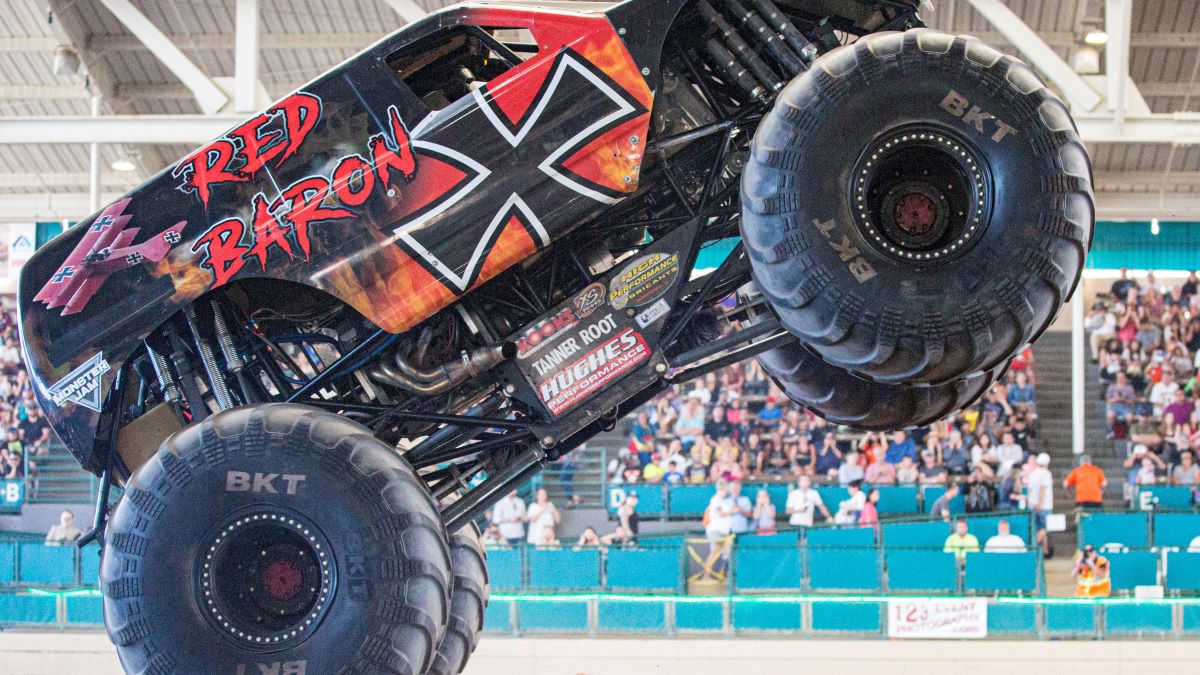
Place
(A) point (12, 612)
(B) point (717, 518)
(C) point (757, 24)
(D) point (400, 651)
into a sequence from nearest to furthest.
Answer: (D) point (400, 651)
(C) point (757, 24)
(A) point (12, 612)
(B) point (717, 518)

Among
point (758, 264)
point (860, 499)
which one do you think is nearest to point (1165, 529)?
point (860, 499)

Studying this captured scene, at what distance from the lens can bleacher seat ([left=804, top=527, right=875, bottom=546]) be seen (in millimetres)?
16562

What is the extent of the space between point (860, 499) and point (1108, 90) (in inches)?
236

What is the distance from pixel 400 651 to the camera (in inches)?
267

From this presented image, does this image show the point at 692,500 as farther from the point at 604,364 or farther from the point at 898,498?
the point at 604,364

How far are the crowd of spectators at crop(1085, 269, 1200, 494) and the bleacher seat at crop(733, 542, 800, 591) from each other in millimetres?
6658

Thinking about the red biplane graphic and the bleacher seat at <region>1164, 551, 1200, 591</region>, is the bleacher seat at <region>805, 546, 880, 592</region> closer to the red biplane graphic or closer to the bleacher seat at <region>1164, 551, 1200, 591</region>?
the bleacher seat at <region>1164, 551, 1200, 591</region>

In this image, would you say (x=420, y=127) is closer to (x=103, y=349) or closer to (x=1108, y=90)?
(x=103, y=349)

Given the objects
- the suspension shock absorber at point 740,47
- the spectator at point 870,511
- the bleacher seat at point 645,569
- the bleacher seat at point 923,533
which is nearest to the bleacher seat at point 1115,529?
the bleacher seat at point 923,533

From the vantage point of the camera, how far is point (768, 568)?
15.1 metres

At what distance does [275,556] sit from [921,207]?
3.77 metres

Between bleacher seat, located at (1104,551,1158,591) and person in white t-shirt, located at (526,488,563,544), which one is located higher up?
person in white t-shirt, located at (526,488,563,544)

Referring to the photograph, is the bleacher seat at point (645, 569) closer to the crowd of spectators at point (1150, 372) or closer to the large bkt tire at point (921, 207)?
the crowd of spectators at point (1150, 372)

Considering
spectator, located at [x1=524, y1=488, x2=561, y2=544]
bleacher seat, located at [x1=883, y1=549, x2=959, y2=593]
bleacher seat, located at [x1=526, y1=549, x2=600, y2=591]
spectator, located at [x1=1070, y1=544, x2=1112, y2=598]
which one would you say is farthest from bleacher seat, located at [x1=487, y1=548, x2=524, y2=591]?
spectator, located at [x1=1070, y1=544, x2=1112, y2=598]
